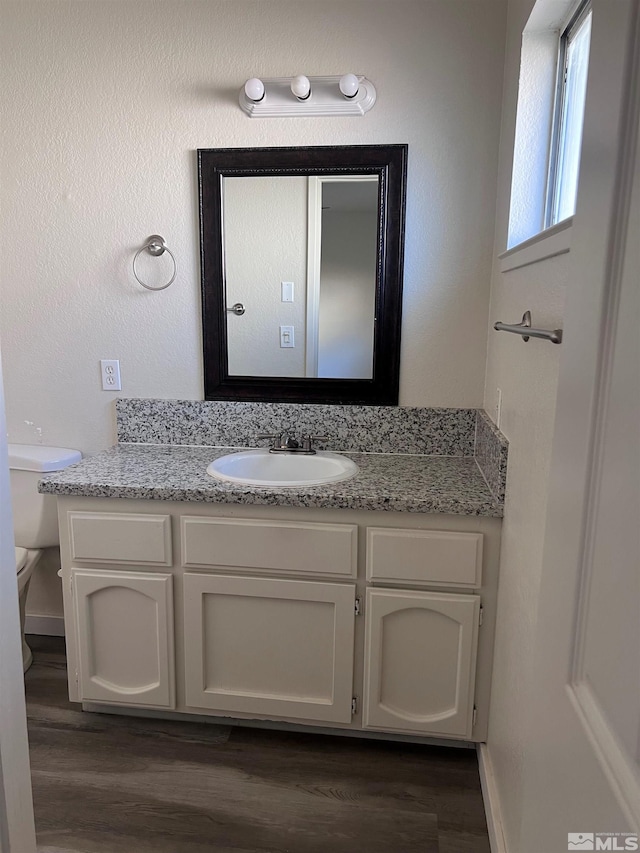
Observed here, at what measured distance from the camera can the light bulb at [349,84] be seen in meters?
1.78

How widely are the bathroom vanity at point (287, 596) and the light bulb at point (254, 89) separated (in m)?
1.21

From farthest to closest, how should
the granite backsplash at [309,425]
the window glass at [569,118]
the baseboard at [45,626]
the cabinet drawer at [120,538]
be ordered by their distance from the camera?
the baseboard at [45,626] < the granite backsplash at [309,425] < the cabinet drawer at [120,538] < the window glass at [569,118]

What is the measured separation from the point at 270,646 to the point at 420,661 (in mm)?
445

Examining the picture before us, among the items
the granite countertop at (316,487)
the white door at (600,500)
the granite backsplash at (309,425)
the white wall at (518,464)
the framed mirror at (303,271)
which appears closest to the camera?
the white door at (600,500)

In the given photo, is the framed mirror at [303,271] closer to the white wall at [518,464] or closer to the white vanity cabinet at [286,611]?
the white wall at [518,464]

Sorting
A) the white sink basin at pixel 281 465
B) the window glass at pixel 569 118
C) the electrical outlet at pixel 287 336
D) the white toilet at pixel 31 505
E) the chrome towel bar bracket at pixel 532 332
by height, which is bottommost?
the white toilet at pixel 31 505

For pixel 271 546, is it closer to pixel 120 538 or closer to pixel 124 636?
pixel 120 538

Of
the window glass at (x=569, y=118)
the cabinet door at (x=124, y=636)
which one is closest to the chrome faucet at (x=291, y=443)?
the cabinet door at (x=124, y=636)

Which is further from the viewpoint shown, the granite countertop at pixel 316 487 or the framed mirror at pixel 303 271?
the framed mirror at pixel 303 271

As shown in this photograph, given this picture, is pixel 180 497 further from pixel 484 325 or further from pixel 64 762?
pixel 484 325

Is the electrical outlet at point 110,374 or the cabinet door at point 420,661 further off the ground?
the electrical outlet at point 110,374

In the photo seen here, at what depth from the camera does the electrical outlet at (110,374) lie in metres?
2.17

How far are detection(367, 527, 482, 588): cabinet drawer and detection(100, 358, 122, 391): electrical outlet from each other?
1.15 meters

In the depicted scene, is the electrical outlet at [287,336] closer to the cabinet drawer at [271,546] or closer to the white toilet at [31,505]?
the cabinet drawer at [271,546]
